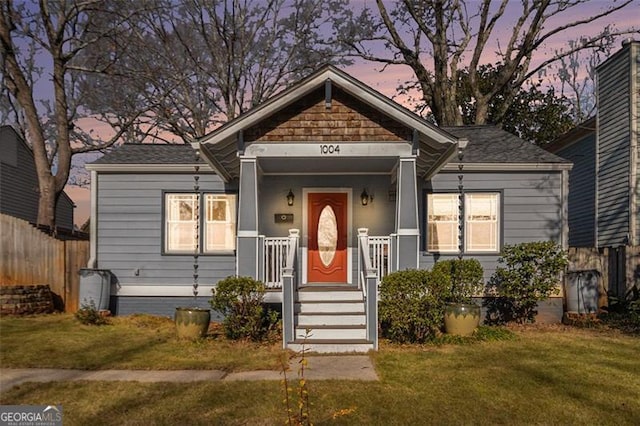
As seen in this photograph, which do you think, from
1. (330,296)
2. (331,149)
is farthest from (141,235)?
(331,149)

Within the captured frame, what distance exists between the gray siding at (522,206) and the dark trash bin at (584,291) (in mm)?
1068

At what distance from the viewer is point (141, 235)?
1201 centimetres

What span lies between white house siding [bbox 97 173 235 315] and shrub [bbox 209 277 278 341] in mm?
2975

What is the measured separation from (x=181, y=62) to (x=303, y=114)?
629 inches

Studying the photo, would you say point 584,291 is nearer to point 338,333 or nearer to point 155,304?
point 338,333

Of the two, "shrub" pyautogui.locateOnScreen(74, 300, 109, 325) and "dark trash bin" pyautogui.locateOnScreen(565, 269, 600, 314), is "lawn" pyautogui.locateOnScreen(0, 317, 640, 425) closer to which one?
"shrub" pyautogui.locateOnScreen(74, 300, 109, 325)

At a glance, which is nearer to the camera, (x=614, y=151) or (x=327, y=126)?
(x=327, y=126)

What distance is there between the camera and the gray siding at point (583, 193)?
53.7 ft

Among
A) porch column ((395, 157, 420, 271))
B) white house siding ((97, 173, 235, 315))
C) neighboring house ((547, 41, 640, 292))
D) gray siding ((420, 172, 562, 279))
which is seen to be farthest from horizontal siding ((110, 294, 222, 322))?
neighboring house ((547, 41, 640, 292))

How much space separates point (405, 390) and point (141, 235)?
8.07 metres

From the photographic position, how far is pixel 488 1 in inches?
808

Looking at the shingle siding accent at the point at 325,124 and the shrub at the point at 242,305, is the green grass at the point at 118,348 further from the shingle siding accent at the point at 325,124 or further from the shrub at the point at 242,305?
the shingle siding accent at the point at 325,124

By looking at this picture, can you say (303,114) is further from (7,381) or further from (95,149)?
(95,149)

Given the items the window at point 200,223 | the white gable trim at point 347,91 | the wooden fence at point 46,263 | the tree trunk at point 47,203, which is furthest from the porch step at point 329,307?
the tree trunk at point 47,203
